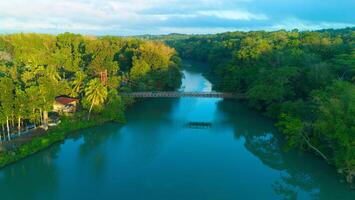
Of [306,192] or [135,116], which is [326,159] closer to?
[306,192]

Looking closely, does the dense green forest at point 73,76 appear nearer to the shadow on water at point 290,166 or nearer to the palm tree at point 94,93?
the palm tree at point 94,93

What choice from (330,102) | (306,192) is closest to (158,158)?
(306,192)

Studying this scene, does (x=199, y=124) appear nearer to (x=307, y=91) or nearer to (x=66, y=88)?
(x=307, y=91)

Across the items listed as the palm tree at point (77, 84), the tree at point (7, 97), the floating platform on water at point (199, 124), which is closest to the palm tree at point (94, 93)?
the palm tree at point (77, 84)

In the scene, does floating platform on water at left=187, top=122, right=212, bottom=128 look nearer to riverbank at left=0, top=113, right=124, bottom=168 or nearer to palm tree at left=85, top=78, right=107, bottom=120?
riverbank at left=0, top=113, right=124, bottom=168

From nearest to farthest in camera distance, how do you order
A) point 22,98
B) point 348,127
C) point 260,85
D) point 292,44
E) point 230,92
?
point 348,127 → point 22,98 → point 260,85 → point 230,92 → point 292,44

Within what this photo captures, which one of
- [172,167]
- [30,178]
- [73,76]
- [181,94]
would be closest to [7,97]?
[30,178]

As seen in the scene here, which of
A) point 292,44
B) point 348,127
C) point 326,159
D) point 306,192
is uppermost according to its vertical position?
point 292,44
